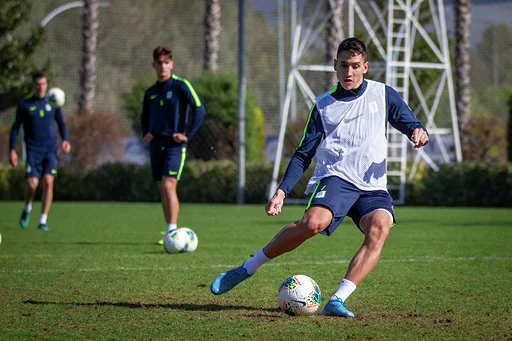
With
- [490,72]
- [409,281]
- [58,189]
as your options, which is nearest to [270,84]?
[490,72]

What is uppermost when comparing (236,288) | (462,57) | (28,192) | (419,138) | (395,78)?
(462,57)

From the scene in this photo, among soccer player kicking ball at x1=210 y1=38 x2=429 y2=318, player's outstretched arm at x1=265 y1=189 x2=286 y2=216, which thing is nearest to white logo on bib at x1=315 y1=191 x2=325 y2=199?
soccer player kicking ball at x1=210 y1=38 x2=429 y2=318

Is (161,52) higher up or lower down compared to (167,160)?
higher up

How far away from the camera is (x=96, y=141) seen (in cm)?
2939

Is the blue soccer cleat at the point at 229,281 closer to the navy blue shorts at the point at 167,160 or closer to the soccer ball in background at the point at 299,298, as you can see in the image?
the soccer ball in background at the point at 299,298

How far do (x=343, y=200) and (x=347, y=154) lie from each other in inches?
14.2

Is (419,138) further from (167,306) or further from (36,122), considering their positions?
(36,122)

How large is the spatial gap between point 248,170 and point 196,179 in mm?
1450

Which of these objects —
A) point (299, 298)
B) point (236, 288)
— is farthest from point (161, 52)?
point (299, 298)

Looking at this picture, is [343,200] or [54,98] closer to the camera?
[343,200]

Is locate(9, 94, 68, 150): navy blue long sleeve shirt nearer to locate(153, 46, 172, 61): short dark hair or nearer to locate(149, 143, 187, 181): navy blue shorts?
locate(149, 143, 187, 181): navy blue shorts

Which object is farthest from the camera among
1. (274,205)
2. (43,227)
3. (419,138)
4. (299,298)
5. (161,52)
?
(43,227)

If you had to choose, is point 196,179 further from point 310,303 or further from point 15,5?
point 310,303

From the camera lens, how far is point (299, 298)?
6.03 m
